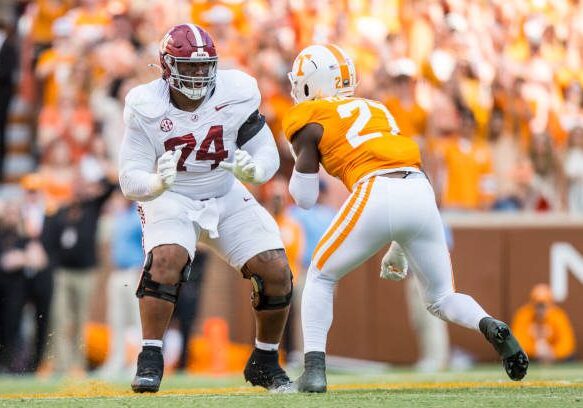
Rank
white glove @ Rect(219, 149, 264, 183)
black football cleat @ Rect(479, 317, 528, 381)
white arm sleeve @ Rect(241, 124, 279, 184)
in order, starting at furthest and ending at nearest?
white arm sleeve @ Rect(241, 124, 279, 184), white glove @ Rect(219, 149, 264, 183), black football cleat @ Rect(479, 317, 528, 381)

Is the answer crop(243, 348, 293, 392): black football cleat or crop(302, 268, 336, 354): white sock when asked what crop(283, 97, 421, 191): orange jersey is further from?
crop(243, 348, 293, 392): black football cleat

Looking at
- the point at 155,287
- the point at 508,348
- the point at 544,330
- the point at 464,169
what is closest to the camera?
the point at 508,348

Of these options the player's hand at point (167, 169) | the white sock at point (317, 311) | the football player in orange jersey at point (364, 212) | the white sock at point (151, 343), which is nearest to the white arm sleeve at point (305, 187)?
the football player in orange jersey at point (364, 212)

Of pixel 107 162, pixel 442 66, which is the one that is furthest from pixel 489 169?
pixel 107 162

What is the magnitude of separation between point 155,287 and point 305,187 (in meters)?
0.87

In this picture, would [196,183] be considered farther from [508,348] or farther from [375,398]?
[508,348]

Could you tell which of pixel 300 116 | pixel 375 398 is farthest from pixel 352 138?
pixel 375 398

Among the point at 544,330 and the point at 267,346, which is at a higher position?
the point at 267,346

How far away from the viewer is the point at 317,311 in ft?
21.9

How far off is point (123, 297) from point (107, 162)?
1.25 metres

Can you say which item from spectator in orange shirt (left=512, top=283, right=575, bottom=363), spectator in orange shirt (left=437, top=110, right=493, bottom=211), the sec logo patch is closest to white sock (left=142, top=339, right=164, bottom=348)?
the sec logo patch

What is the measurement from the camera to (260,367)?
7.21 m

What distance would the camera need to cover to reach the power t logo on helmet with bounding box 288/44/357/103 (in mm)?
6945

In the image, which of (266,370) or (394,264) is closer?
(394,264)
